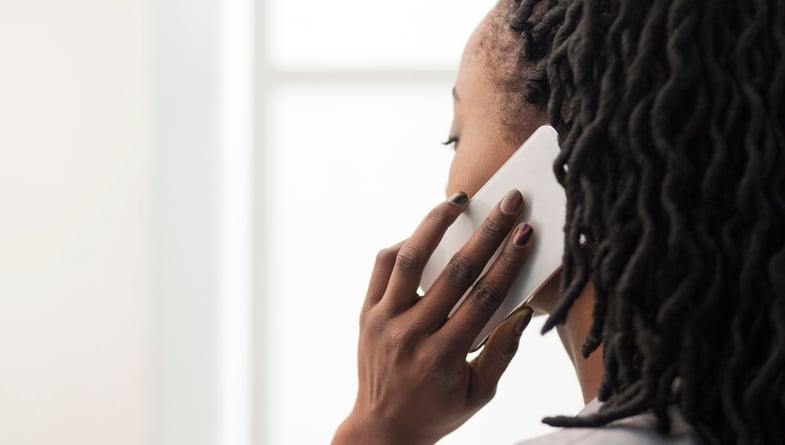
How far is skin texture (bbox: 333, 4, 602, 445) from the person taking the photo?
749mm

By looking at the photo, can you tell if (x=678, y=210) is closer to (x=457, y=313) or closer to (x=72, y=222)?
(x=457, y=313)

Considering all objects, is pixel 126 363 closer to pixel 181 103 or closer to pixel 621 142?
pixel 181 103

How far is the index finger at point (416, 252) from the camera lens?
784 millimetres

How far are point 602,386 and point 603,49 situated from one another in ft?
0.75


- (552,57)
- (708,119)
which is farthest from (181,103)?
(708,119)

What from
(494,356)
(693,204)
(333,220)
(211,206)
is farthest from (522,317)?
(211,206)

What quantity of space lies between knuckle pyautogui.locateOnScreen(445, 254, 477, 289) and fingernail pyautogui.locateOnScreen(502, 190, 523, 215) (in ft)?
0.20

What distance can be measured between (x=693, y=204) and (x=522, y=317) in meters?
0.31

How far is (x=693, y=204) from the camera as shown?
20.2 inches

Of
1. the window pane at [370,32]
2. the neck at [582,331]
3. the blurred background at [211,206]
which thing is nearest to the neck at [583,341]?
the neck at [582,331]

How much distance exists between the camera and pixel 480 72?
0.83 metres

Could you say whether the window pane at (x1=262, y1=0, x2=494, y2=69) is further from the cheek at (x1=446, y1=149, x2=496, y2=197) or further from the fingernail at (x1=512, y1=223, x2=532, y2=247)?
the fingernail at (x1=512, y1=223, x2=532, y2=247)

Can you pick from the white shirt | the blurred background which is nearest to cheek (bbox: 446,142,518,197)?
the white shirt

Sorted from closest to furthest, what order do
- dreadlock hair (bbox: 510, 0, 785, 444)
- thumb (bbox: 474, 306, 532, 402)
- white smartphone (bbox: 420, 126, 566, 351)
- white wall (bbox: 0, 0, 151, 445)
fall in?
1. dreadlock hair (bbox: 510, 0, 785, 444)
2. white smartphone (bbox: 420, 126, 566, 351)
3. thumb (bbox: 474, 306, 532, 402)
4. white wall (bbox: 0, 0, 151, 445)
